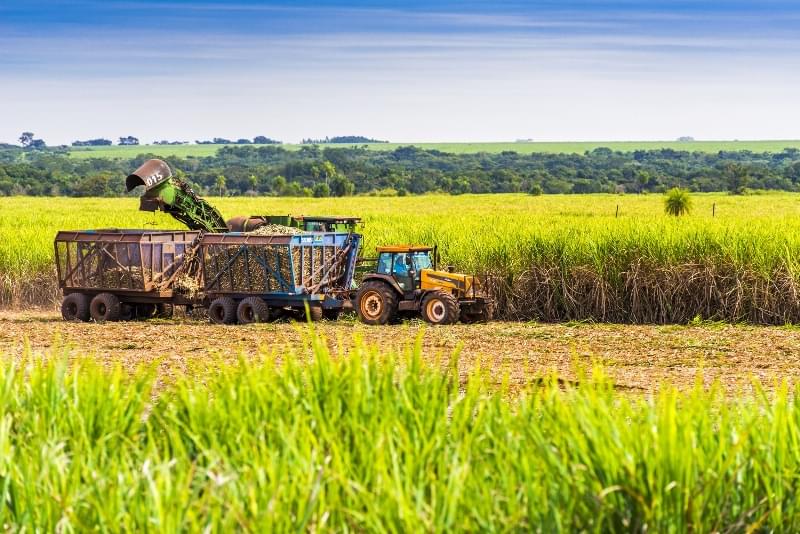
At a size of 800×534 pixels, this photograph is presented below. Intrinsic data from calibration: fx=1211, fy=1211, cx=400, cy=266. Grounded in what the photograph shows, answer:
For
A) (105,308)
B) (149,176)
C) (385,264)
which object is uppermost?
(149,176)

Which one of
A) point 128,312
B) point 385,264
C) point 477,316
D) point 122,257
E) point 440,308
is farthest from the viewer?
point 128,312

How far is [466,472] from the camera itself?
16.6ft

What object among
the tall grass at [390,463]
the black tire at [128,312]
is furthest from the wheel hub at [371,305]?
the tall grass at [390,463]

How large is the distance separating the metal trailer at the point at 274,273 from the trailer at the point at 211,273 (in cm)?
2

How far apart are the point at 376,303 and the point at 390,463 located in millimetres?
14909

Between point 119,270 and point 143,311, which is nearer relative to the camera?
point 119,270

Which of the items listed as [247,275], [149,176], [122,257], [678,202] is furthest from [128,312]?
[678,202]

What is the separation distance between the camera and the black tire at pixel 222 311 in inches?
826

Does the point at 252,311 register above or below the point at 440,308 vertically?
below

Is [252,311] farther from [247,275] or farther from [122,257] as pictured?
[122,257]

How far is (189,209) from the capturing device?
2291cm

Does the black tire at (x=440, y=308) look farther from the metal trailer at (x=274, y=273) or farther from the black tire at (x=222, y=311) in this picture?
the black tire at (x=222, y=311)

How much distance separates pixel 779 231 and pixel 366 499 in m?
18.6

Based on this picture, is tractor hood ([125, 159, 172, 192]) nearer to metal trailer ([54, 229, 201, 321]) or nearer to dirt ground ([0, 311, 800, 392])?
metal trailer ([54, 229, 201, 321])
